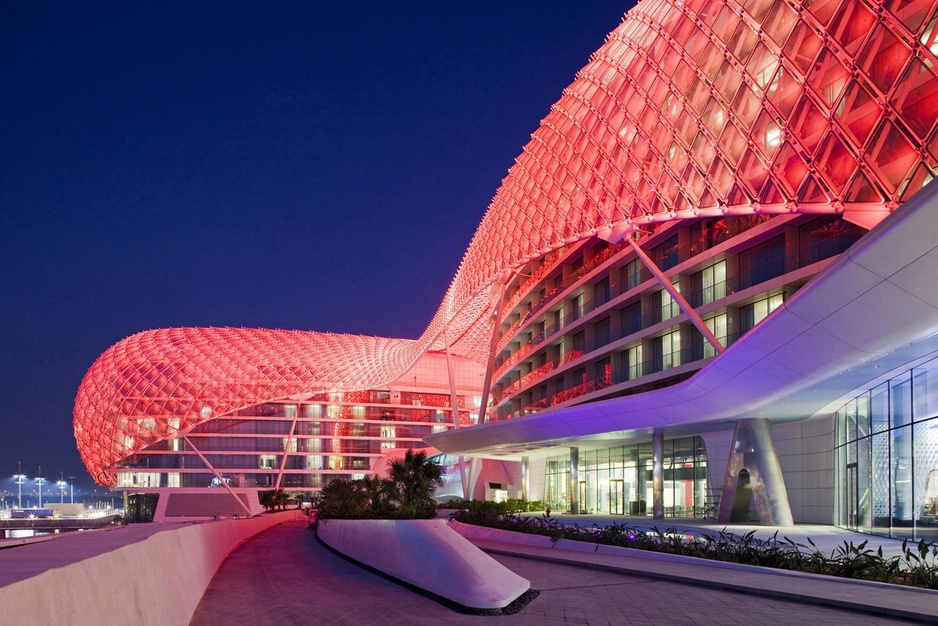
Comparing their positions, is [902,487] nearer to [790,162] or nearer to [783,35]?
[790,162]

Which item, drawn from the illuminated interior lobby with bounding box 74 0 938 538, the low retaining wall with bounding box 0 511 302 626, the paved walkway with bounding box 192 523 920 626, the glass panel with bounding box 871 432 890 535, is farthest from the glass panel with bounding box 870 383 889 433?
the low retaining wall with bounding box 0 511 302 626

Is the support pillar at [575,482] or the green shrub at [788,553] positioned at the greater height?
the green shrub at [788,553]

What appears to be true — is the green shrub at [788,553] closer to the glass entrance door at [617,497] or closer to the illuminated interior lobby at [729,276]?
the illuminated interior lobby at [729,276]

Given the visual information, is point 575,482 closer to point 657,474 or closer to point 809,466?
point 657,474

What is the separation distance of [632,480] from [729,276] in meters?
16.7

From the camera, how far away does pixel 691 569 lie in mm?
19125

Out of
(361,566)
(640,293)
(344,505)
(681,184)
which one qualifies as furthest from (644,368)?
(361,566)

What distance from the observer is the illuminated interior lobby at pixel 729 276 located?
863 inches

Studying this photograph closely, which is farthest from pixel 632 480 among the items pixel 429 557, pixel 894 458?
pixel 429 557

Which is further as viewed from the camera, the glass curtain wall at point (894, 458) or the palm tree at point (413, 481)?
the palm tree at point (413, 481)

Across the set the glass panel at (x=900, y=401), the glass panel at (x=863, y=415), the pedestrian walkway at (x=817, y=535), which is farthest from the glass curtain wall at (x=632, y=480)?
the glass panel at (x=900, y=401)

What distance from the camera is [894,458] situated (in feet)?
79.9

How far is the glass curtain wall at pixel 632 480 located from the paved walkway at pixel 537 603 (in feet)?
→ 78.1

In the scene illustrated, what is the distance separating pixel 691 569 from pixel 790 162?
1445cm
